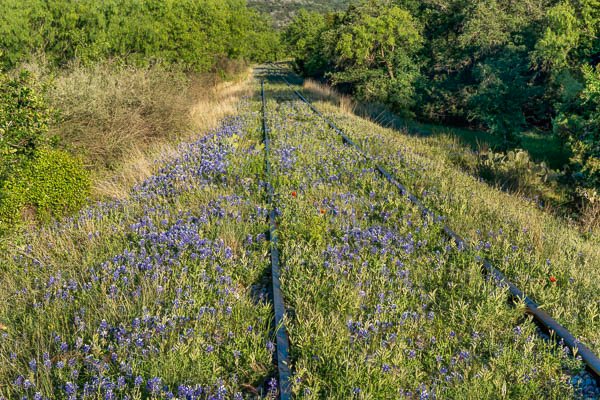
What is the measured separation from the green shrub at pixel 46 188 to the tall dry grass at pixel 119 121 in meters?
0.40

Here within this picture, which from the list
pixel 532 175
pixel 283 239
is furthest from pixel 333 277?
pixel 532 175

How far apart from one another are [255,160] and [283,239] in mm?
3790

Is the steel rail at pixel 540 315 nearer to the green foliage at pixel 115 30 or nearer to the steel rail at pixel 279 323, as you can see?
the steel rail at pixel 279 323

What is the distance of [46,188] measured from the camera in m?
7.36

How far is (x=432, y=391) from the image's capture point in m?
3.15

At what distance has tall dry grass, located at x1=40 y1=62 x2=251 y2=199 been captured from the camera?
30.8ft

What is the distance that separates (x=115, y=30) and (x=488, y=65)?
1127 cm

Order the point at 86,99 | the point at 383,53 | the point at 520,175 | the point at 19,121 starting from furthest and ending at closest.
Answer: the point at 383,53 < the point at 86,99 < the point at 520,175 < the point at 19,121

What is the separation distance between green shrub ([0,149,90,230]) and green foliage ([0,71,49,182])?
1.32ft

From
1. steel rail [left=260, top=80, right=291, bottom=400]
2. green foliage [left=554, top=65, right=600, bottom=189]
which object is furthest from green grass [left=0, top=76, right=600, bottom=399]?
green foliage [left=554, top=65, right=600, bottom=189]

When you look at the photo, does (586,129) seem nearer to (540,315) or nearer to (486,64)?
(540,315)

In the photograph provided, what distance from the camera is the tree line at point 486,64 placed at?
8.02m

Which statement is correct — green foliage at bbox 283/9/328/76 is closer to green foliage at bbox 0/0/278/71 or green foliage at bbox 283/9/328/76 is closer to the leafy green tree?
the leafy green tree

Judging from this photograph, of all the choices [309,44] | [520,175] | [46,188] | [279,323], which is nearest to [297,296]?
[279,323]
